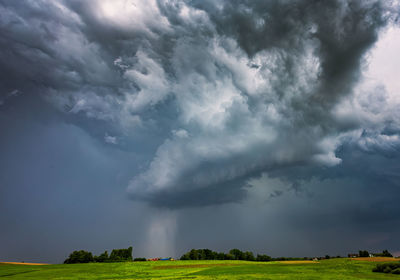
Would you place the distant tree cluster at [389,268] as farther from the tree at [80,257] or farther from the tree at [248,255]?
the tree at [80,257]

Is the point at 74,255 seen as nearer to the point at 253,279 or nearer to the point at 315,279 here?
the point at 253,279

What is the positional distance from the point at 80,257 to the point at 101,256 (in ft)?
51.7

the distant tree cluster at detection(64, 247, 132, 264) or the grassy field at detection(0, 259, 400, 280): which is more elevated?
the distant tree cluster at detection(64, 247, 132, 264)

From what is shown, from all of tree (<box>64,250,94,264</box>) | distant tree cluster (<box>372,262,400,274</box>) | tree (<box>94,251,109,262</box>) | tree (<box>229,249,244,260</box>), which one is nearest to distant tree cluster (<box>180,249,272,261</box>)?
tree (<box>229,249,244,260</box>)

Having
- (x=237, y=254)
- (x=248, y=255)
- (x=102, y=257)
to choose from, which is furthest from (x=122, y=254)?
(x=248, y=255)

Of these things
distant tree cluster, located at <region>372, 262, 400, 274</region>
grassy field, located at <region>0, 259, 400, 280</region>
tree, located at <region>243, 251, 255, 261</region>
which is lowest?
grassy field, located at <region>0, 259, 400, 280</region>

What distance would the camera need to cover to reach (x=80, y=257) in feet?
444

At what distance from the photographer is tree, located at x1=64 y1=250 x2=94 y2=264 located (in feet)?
439

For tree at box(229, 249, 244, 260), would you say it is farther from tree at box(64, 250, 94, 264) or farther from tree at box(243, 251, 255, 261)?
tree at box(64, 250, 94, 264)

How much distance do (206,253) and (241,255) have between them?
86.8 ft

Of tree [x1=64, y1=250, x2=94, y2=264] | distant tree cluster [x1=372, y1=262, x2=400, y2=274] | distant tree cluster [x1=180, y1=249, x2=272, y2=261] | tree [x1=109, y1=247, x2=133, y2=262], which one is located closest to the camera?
distant tree cluster [x1=372, y1=262, x2=400, y2=274]

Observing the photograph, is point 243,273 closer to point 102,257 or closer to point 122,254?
point 102,257

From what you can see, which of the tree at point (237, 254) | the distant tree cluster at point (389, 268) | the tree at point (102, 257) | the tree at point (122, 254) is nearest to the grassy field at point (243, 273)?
the distant tree cluster at point (389, 268)

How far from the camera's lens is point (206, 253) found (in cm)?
17038
